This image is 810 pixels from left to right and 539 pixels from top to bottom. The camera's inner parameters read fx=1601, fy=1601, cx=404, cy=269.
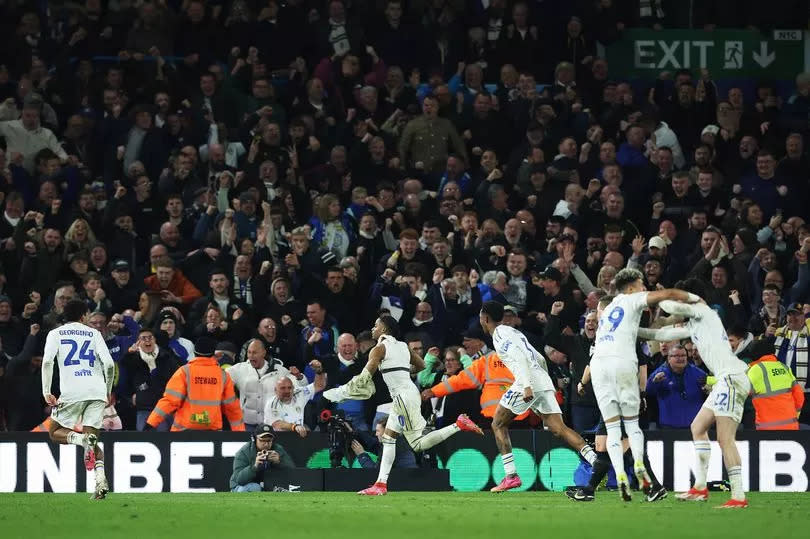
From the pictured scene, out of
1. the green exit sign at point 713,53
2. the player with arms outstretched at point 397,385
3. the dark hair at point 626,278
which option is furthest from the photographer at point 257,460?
the green exit sign at point 713,53

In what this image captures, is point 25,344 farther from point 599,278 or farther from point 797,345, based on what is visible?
point 797,345

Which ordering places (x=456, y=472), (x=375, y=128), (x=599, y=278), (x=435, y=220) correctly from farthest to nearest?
→ (x=375, y=128)
(x=435, y=220)
(x=599, y=278)
(x=456, y=472)

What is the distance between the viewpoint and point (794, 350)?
20.2m

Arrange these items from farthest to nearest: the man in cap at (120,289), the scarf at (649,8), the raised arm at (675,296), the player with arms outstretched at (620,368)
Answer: the scarf at (649,8)
the man in cap at (120,289)
the player with arms outstretched at (620,368)
the raised arm at (675,296)

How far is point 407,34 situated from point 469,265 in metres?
5.63

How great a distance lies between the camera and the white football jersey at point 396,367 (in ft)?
58.2

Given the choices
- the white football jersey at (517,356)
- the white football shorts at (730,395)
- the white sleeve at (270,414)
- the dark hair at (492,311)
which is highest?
the dark hair at (492,311)

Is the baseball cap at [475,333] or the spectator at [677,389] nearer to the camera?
the spectator at [677,389]

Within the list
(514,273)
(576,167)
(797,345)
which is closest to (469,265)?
(514,273)

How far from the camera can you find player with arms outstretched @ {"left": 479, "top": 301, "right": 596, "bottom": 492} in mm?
16984

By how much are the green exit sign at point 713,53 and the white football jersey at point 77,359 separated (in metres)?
13.5

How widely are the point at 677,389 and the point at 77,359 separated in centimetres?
732

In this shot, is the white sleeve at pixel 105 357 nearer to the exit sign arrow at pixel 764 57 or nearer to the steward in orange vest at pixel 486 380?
the steward in orange vest at pixel 486 380

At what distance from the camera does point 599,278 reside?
2103 cm
